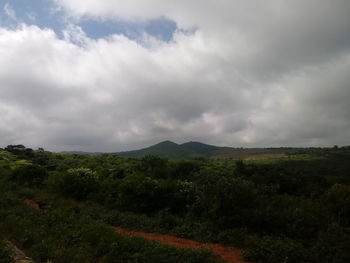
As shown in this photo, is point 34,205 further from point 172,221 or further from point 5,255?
point 5,255

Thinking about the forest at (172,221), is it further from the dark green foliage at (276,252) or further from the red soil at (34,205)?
the red soil at (34,205)

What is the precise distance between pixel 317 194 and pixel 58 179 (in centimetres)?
1911

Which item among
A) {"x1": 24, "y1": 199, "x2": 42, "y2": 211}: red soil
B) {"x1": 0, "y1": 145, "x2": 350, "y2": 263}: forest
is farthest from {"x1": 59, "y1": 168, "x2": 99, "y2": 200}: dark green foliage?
{"x1": 24, "y1": 199, "x2": 42, "y2": 211}: red soil

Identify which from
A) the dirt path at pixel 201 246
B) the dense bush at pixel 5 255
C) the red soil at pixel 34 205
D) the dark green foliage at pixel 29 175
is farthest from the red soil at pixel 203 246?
the dark green foliage at pixel 29 175

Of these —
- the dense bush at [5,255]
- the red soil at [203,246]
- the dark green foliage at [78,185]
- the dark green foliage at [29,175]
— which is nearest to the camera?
the dense bush at [5,255]

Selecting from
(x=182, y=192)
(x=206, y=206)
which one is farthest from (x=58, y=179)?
(x=206, y=206)

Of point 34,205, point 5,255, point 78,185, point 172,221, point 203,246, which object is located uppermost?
point 78,185

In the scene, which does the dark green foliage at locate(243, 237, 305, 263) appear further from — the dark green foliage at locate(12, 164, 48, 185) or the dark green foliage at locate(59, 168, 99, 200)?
the dark green foliage at locate(12, 164, 48, 185)

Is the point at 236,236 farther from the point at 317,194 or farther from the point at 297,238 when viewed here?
the point at 317,194

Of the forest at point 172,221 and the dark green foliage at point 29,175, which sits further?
the dark green foliage at point 29,175

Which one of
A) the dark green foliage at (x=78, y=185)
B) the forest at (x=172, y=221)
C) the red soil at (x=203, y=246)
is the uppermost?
the dark green foliage at (x=78, y=185)

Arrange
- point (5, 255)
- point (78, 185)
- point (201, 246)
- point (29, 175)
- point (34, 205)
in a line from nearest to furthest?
point (5, 255) < point (201, 246) < point (34, 205) < point (78, 185) < point (29, 175)

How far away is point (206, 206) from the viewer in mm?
14867

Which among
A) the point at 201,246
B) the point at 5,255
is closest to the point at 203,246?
the point at 201,246
